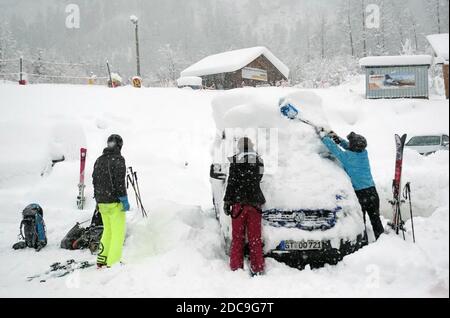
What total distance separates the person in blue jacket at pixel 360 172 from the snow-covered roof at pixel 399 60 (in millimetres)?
19594

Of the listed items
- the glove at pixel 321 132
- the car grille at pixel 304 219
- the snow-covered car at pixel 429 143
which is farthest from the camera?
the snow-covered car at pixel 429 143

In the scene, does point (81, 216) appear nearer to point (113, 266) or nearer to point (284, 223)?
point (113, 266)

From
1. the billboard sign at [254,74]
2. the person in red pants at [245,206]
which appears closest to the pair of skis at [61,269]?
the person in red pants at [245,206]

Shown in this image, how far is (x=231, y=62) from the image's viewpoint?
102ft

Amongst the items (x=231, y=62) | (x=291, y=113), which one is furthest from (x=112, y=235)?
(x=231, y=62)

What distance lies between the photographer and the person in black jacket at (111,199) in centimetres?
491

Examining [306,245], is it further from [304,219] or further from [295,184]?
[295,184]

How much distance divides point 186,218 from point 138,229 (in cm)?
83

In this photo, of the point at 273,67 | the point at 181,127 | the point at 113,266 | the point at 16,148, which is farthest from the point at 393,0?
the point at 113,266

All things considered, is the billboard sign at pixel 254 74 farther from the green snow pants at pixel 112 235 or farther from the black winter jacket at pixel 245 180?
the black winter jacket at pixel 245 180

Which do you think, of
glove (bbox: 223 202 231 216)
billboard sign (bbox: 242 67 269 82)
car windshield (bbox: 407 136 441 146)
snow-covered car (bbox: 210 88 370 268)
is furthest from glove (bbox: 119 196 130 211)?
billboard sign (bbox: 242 67 269 82)
